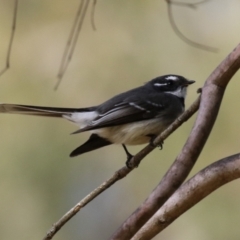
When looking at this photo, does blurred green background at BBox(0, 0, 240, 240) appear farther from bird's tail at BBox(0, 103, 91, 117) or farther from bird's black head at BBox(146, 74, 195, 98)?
bird's tail at BBox(0, 103, 91, 117)

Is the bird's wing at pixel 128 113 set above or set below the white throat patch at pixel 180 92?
→ below

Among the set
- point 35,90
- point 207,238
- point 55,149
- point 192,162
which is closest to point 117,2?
point 35,90

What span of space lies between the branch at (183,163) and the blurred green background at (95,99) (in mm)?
1577

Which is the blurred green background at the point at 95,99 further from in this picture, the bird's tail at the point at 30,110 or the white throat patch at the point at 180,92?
the bird's tail at the point at 30,110

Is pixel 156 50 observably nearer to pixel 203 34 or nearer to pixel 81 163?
pixel 203 34

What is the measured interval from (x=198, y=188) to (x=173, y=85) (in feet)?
3.89

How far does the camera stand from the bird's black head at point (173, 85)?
2260mm

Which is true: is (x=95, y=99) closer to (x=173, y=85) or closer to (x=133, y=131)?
(x=173, y=85)

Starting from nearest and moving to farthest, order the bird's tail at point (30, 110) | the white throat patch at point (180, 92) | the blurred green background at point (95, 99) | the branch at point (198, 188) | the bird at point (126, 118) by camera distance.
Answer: the branch at point (198, 188)
the bird's tail at point (30, 110)
the bird at point (126, 118)
the white throat patch at point (180, 92)
the blurred green background at point (95, 99)

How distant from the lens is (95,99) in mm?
3045

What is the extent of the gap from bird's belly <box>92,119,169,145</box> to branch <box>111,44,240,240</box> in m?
0.69

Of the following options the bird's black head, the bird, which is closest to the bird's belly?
the bird

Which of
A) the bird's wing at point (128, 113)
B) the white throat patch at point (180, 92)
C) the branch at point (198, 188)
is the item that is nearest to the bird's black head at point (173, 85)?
the white throat patch at point (180, 92)

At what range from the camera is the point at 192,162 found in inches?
47.6
